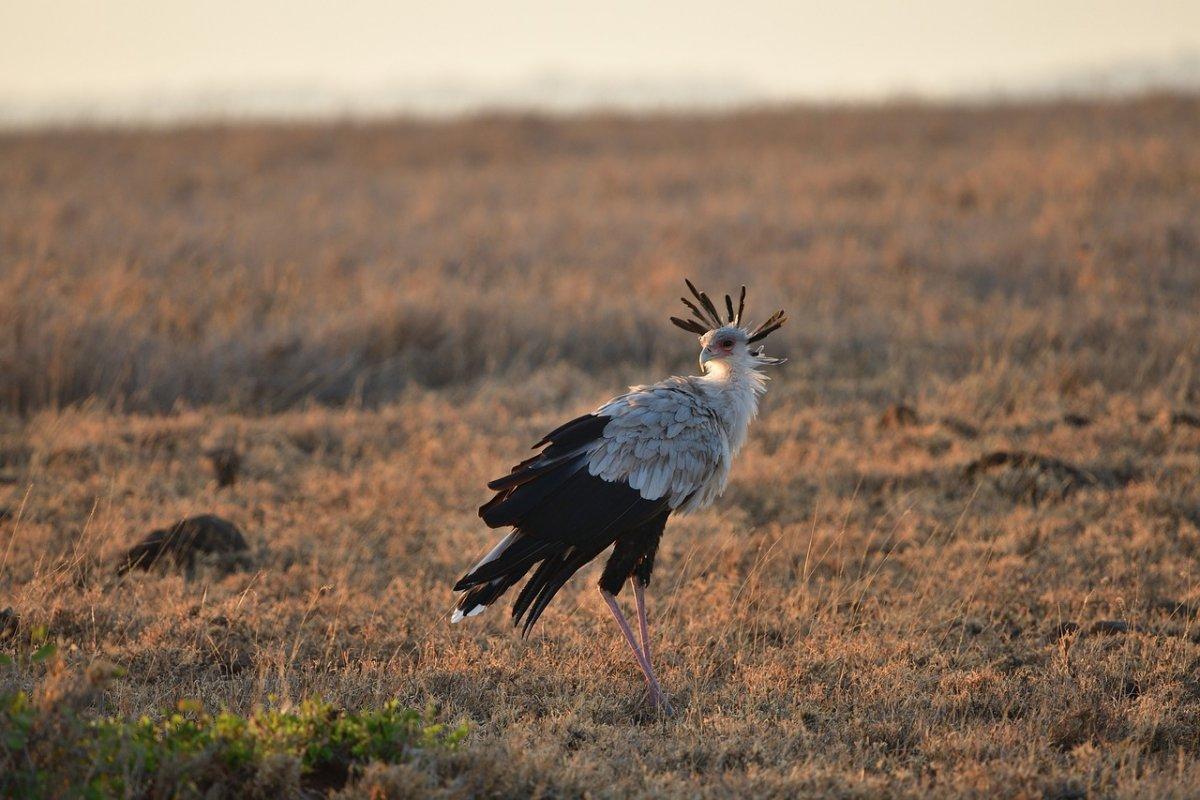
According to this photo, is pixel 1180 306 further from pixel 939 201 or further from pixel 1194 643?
pixel 1194 643

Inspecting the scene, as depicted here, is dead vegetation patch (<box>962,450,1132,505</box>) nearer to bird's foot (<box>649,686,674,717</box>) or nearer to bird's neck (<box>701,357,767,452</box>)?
bird's neck (<box>701,357,767,452</box>)

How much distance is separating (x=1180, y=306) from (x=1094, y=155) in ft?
20.5

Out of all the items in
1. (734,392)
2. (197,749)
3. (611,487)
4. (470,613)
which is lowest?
(197,749)

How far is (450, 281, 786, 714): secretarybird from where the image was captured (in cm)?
435

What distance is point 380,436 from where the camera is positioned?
7730mm

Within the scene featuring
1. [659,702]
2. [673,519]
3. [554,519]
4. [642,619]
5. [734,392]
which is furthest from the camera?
[673,519]

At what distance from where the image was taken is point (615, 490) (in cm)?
444

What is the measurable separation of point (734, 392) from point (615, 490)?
76 centimetres

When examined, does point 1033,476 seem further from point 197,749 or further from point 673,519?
point 197,749

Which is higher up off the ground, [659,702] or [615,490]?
[615,490]

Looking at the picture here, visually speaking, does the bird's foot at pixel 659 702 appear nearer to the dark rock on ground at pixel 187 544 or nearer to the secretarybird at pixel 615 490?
the secretarybird at pixel 615 490

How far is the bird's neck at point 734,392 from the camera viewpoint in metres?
4.78

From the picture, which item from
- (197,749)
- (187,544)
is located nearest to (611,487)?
(197,749)

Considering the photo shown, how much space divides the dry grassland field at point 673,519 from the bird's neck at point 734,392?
0.99 metres
